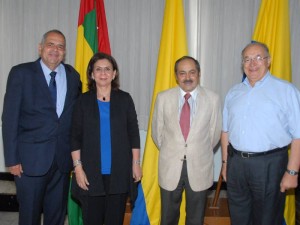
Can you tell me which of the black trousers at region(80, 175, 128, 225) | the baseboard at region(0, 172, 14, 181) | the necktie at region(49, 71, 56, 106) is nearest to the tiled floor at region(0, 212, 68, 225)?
the baseboard at region(0, 172, 14, 181)

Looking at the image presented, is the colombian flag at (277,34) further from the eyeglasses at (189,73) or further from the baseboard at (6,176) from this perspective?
the baseboard at (6,176)

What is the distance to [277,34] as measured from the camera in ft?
8.68

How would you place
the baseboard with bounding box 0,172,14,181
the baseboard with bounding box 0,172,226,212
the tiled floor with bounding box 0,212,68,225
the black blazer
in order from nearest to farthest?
the black blazer, the tiled floor with bounding box 0,212,68,225, the baseboard with bounding box 0,172,226,212, the baseboard with bounding box 0,172,14,181

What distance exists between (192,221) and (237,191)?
0.42 meters

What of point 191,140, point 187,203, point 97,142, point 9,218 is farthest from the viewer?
point 9,218

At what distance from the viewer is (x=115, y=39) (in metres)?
3.35

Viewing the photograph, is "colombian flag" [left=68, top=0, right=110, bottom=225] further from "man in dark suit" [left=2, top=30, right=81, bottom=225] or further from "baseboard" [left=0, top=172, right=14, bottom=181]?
"baseboard" [left=0, top=172, right=14, bottom=181]

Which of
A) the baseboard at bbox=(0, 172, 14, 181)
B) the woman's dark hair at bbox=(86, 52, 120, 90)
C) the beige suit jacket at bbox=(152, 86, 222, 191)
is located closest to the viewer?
the woman's dark hair at bbox=(86, 52, 120, 90)

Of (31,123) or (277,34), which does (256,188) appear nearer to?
(277,34)

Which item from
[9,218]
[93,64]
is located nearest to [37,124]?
[93,64]

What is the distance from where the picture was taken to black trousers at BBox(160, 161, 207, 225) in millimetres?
2205

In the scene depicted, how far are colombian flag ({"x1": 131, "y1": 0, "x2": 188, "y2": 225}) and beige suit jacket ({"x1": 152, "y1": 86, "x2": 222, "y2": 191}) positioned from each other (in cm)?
51

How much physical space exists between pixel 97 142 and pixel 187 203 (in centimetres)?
88

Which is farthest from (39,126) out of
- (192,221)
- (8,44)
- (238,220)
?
(8,44)
